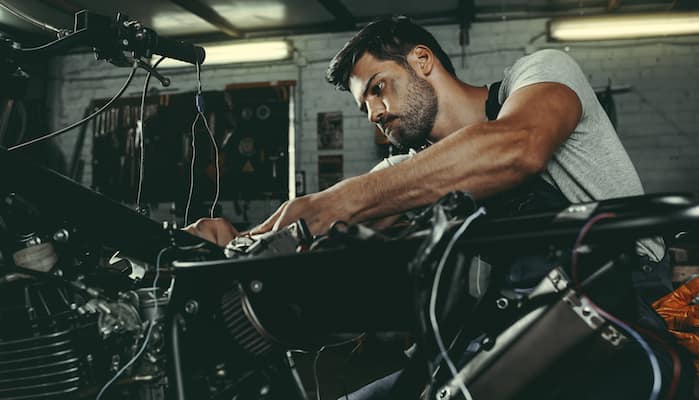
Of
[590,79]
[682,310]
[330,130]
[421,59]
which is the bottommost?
[682,310]

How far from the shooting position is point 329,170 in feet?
19.6

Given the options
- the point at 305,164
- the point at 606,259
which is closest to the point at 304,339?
the point at 606,259

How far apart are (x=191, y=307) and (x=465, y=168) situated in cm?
54

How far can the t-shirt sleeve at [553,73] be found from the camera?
47.8 inches

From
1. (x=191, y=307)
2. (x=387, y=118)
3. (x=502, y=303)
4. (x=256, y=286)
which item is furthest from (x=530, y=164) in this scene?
(x=387, y=118)

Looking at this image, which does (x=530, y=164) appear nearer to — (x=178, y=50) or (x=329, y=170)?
(x=178, y=50)

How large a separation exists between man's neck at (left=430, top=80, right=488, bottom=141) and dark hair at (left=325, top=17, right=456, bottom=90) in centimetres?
19

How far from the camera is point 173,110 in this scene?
5934mm

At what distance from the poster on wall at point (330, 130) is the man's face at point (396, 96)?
409 cm

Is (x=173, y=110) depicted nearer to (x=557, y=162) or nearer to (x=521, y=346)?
(x=557, y=162)

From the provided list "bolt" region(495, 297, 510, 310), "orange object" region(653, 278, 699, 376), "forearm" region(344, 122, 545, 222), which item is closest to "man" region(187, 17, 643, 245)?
"forearm" region(344, 122, 545, 222)

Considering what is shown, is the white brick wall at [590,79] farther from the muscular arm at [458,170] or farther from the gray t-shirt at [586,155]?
the muscular arm at [458,170]

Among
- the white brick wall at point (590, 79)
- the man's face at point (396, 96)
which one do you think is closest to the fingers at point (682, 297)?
the man's face at point (396, 96)

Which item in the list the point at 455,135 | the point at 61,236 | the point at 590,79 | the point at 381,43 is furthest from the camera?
the point at 590,79
